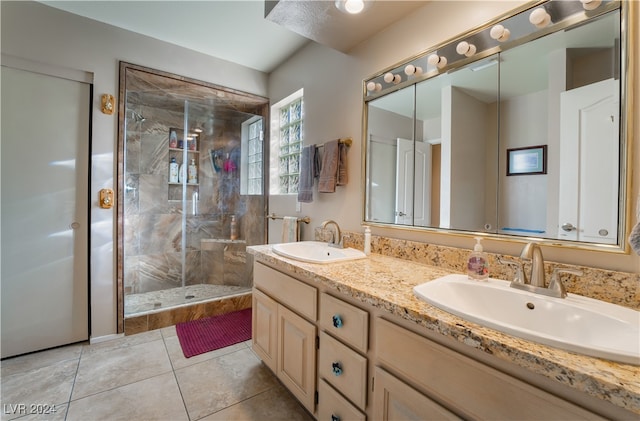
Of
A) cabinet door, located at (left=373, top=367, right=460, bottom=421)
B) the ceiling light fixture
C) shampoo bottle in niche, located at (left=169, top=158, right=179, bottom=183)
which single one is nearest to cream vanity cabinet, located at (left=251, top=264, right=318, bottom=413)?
cabinet door, located at (left=373, top=367, right=460, bottom=421)

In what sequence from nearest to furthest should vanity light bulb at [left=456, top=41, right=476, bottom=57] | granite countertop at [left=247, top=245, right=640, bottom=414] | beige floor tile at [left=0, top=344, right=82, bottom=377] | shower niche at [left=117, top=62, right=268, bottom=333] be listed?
1. granite countertop at [left=247, top=245, right=640, bottom=414]
2. vanity light bulb at [left=456, top=41, right=476, bottom=57]
3. beige floor tile at [left=0, top=344, right=82, bottom=377]
4. shower niche at [left=117, top=62, right=268, bottom=333]

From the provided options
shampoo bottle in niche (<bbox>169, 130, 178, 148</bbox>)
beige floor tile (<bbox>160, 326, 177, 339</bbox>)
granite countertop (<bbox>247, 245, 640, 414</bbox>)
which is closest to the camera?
granite countertop (<bbox>247, 245, 640, 414</bbox>)

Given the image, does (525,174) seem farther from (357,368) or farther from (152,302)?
(152,302)

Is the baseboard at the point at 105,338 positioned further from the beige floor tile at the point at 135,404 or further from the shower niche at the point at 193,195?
the beige floor tile at the point at 135,404

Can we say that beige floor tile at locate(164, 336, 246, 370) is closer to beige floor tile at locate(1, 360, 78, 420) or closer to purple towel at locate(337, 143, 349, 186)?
beige floor tile at locate(1, 360, 78, 420)

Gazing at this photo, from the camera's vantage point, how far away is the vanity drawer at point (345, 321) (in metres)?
1.01

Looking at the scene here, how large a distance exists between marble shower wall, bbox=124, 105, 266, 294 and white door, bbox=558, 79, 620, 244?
2524 mm

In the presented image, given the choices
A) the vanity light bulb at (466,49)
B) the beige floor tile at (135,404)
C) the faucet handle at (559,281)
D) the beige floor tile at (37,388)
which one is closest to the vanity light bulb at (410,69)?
A: the vanity light bulb at (466,49)

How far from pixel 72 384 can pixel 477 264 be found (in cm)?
237

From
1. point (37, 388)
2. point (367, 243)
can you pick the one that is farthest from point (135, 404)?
point (367, 243)

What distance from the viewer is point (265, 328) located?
1667 millimetres

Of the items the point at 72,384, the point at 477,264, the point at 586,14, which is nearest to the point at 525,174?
the point at 477,264

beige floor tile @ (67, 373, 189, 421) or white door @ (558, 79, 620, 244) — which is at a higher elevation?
white door @ (558, 79, 620, 244)

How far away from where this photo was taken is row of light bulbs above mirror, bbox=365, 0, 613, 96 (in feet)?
3.37
